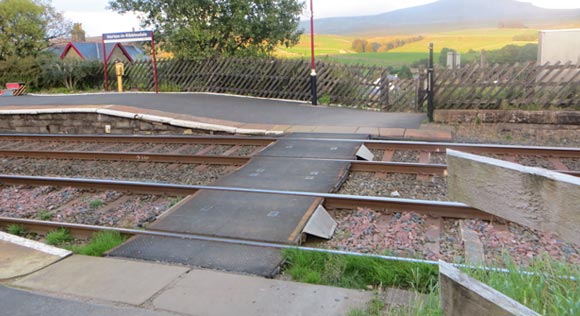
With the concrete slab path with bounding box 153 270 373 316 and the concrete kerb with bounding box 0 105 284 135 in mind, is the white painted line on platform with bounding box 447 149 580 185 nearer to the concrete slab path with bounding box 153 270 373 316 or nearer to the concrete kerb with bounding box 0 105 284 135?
the concrete slab path with bounding box 153 270 373 316

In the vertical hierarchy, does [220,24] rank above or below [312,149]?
above

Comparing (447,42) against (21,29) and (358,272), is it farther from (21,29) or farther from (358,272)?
(21,29)

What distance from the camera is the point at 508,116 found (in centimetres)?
1143

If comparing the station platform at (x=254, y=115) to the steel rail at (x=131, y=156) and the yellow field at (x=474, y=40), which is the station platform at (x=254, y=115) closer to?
the steel rail at (x=131, y=156)

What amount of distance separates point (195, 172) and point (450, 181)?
6931 millimetres

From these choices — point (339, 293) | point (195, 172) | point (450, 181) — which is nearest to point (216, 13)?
point (195, 172)

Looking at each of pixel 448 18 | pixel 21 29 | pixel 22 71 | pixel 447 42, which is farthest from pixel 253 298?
pixel 21 29

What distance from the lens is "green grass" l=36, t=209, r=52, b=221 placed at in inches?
252

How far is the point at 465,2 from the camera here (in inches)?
1459

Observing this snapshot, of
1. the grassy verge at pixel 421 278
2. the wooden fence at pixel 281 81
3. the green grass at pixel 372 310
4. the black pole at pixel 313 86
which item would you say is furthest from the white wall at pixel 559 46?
the green grass at pixel 372 310

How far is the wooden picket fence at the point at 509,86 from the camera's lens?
38.7 ft

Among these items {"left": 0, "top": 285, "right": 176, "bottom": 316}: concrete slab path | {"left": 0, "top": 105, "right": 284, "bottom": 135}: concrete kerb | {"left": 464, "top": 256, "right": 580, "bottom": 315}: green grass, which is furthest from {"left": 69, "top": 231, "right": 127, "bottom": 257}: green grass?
{"left": 0, "top": 105, "right": 284, "bottom": 135}: concrete kerb

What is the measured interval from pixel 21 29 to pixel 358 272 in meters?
35.2

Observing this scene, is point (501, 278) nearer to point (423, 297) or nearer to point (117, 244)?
point (423, 297)
